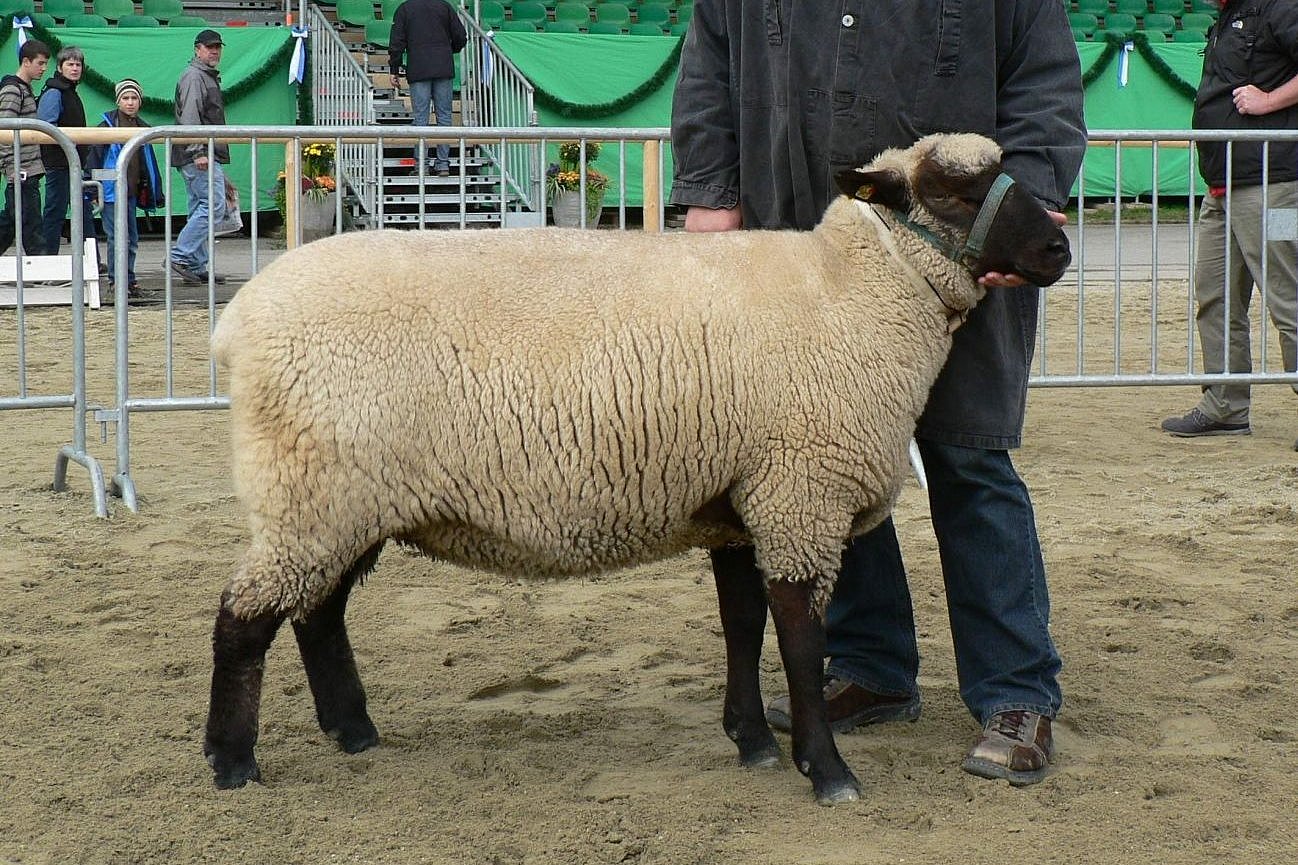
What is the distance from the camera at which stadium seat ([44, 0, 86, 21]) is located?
64.7 feet

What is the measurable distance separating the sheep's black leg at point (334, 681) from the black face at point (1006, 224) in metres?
1.74

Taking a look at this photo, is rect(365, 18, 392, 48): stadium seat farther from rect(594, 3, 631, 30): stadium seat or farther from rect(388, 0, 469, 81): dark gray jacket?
rect(388, 0, 469, 81): dark gray jacket

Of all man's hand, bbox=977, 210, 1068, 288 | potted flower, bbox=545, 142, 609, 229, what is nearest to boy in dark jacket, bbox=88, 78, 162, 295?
potted flower, bbox=545, 142, 609, 229

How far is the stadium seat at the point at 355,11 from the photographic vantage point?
2144 centimetres

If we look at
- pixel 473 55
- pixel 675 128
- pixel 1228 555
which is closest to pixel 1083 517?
pixel 1228 555

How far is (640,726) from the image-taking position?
390 cm

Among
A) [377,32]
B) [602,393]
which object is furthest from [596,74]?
[602,393]

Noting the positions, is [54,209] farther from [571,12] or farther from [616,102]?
[571,12]

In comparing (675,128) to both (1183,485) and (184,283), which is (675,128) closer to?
(1183,485)

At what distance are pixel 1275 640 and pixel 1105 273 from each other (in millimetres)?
10874

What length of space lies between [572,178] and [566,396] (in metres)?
13.7

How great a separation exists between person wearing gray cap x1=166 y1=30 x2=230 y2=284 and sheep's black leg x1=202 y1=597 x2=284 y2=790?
922 cm

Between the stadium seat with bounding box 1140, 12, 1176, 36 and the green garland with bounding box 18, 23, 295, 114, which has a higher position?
the stadium seat with bounding box 1140, 12, 1176, 36

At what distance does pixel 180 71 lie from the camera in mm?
17719
